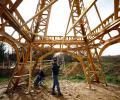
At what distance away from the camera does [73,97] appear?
12.1 m

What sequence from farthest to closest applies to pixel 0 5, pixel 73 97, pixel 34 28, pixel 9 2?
pixel 34 28, pixel 73 97, pixel 9 2, pixel 0 5

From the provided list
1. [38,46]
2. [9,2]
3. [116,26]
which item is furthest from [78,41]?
[9,2]

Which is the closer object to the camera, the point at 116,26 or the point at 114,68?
the point at 116,26

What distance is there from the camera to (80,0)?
46.6 ft

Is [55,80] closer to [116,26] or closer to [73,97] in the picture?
[73,97]

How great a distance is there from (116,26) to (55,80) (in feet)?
15.9

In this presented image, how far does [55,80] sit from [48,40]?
3.62m

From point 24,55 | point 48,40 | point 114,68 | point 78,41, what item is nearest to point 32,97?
point 24,55

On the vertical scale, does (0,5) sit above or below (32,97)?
above

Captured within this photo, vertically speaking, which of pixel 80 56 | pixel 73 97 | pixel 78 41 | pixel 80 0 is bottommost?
pixel 73 97

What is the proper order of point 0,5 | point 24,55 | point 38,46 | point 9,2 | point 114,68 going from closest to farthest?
point 0,5
point 9,2
point 24,55
point 38,46
point 114,68

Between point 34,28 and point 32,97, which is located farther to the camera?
point 34,28

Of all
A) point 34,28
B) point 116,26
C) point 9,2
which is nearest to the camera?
point 9,2

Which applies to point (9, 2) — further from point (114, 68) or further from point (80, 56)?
point (114, 68)
